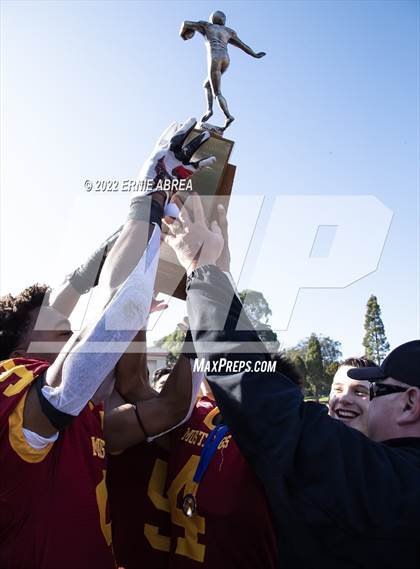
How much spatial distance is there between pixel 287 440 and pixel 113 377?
1288 millimetres

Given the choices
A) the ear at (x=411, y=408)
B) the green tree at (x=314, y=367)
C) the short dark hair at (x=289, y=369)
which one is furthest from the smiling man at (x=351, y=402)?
the green tree at (x=314, y=367)

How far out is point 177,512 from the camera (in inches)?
82.0

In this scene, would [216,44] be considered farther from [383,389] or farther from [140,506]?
[140,506]

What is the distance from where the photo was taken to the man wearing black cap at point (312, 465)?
131 centimetres

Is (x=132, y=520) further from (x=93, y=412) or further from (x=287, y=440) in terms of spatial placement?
(x=287, y=440)

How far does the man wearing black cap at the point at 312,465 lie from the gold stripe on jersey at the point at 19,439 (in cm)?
67

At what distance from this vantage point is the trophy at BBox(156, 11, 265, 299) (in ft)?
9.80

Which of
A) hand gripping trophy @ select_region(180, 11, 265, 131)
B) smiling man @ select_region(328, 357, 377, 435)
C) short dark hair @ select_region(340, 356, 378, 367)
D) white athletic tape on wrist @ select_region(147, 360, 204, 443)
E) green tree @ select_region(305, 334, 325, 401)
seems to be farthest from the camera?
green tree @ select_region(305, 334, 325, 401)

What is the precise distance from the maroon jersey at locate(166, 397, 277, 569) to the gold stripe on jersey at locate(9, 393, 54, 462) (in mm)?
705

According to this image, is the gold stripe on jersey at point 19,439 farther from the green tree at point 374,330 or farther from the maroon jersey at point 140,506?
the green tree at point 374,330

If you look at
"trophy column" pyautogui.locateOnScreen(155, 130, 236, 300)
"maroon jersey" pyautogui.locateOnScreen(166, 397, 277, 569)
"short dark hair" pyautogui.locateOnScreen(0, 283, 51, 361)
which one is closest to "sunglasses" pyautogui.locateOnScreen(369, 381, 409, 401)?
"maroon jersey" pyautogui.locateOnScreen(166, 397, 277, 569)

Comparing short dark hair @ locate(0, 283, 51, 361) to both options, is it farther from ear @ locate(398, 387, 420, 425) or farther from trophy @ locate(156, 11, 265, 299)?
ear @ locate(398, 387, 420, 425)

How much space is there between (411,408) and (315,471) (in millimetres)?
446

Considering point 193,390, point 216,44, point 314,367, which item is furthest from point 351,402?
point 314,367
